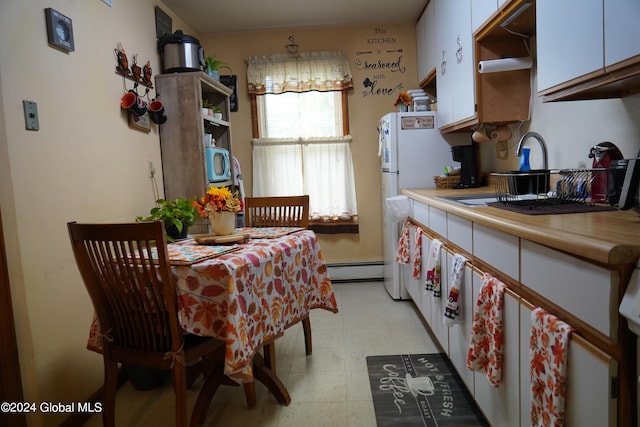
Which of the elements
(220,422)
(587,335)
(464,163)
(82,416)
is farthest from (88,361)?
(464,163)

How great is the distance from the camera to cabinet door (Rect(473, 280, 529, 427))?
1.24 meters

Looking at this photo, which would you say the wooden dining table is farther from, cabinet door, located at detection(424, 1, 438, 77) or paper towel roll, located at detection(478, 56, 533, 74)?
cabinet door, located at detection(424, 1, 438, 77)

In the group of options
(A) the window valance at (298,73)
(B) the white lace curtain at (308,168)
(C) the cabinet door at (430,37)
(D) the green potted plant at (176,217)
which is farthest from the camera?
(B) the white lace curtain at (308,168)

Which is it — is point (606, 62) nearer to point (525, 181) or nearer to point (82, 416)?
point (525, 181)

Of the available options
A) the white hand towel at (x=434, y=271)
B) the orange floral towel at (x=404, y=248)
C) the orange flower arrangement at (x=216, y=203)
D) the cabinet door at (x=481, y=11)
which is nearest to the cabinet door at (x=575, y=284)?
the white hand towel at (x=434, y=271)

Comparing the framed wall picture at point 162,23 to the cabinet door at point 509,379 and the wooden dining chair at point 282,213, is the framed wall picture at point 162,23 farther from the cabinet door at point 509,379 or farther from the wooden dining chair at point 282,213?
the cabinet door at point 509,379

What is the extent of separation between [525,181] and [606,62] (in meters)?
0.52

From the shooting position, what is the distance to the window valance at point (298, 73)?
3773 mm

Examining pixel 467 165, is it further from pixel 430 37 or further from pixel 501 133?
pixel 430 37

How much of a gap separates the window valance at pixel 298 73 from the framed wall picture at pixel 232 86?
0.53 feet

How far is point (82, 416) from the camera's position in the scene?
1.85m

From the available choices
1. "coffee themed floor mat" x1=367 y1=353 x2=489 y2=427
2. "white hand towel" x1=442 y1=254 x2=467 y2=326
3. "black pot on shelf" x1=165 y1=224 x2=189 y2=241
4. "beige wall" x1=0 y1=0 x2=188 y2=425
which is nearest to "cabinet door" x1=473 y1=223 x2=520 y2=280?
"white hand towel" x1=442 y1=254 x2=467 y2=326

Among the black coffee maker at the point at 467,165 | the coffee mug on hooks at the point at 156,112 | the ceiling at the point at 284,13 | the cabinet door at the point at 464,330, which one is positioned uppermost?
the ceiling at the point at 284,13

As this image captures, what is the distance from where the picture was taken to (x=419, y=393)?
1950 mm
